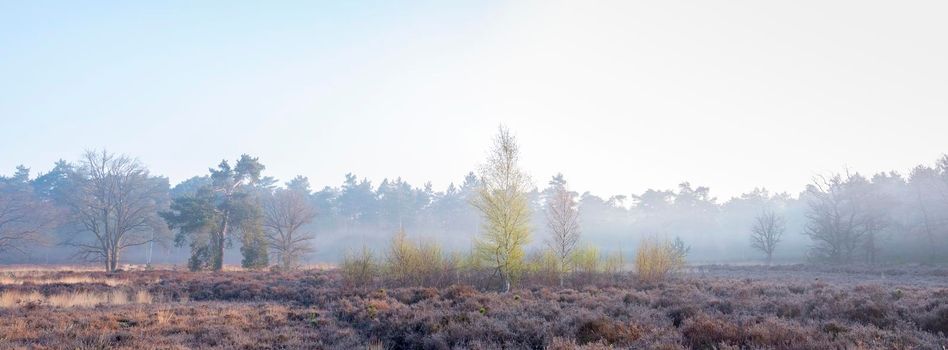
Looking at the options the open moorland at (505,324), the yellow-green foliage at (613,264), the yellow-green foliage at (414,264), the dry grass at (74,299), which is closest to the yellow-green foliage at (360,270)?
the yellow-green foliage at (414,264)

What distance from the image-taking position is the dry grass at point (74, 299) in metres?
16.0

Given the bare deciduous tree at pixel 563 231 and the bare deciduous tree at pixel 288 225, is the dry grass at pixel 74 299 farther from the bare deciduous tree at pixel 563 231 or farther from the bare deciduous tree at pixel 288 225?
the bare deciduous tree at pixel 288 225

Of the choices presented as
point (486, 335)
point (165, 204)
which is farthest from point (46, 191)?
point (486, 335)

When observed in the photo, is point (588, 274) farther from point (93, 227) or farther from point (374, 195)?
point (374, 195)

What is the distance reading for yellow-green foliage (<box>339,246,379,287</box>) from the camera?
72.6ft

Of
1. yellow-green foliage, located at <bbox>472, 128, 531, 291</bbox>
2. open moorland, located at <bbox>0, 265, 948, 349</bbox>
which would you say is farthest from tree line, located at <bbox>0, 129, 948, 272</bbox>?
open moorland, located at <bbox>0, 265, 948, 349</bbox>

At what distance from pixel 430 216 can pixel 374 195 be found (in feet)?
37.3

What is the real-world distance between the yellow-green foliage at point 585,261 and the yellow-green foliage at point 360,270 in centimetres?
944

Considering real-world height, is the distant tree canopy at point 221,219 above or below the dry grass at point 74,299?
above

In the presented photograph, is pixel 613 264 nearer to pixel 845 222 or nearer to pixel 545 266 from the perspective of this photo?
pixel 545 266

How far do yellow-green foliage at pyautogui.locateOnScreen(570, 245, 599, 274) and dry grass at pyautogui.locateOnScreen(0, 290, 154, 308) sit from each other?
17.7m

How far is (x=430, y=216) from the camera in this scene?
293ft

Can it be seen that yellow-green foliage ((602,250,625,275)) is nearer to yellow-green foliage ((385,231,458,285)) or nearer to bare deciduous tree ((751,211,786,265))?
yellow-green foliage ((385,231,458,285))

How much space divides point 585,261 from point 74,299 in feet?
67.5
